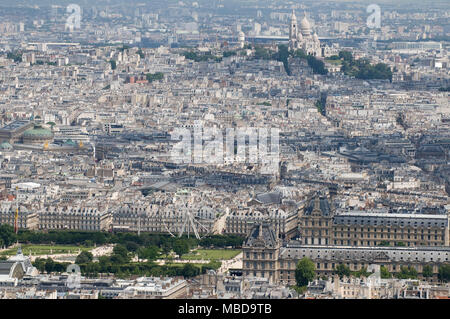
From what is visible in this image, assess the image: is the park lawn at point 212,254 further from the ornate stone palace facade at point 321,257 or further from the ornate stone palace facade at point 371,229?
the ornate stone palace facade at point 371,229

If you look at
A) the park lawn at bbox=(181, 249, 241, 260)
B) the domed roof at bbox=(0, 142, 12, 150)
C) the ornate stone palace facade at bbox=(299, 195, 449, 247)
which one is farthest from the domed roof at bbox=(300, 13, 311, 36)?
the park lawn at bbox=(181, 249, 241, 260)

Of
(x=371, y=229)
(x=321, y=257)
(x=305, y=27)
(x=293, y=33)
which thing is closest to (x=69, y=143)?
(x=371, y=229)

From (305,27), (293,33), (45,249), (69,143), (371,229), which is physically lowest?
(69,143)

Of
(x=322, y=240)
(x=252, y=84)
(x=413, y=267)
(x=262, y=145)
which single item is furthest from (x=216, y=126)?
(x=413, y=267)

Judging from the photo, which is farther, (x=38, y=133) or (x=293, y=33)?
(x=293, y=33)

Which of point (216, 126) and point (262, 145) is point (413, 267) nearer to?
point (262, 145)

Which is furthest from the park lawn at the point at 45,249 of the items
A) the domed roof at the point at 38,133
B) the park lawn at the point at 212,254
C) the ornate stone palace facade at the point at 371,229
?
the domed roof at the point at 38,133

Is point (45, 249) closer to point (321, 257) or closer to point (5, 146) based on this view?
point (321, 257)
